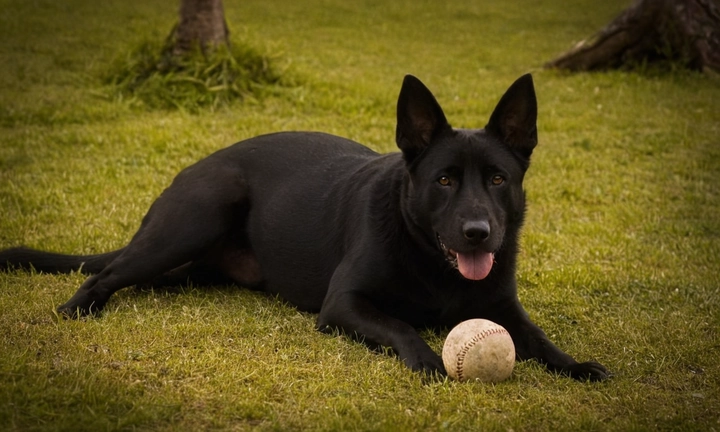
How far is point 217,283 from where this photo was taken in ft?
19.9

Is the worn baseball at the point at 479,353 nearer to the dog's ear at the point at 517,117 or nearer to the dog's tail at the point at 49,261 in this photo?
the dog's ear at the point at 517,117

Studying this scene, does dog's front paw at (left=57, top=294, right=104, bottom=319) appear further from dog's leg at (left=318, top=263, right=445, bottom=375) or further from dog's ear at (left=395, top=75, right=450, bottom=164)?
dog's ear at (left=395, top=75, right=450, bottom=164)

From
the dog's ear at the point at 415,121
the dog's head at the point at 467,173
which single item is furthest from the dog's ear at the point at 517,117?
the dog's ear at the point at 415,121

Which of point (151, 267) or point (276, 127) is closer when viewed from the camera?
point (151, 267)

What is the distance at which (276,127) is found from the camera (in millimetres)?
10375

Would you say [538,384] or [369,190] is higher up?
[369,190]

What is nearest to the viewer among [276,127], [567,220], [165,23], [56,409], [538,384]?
[56,409]

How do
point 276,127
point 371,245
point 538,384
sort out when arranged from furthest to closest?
point 276,127
point 371,245
point 538,384

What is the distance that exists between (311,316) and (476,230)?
4.69 feet

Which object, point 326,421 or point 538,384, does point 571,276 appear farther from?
point 326,421

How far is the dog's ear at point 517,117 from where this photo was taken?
4.93 meters

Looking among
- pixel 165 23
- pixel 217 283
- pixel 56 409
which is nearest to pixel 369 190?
pixel 217 283

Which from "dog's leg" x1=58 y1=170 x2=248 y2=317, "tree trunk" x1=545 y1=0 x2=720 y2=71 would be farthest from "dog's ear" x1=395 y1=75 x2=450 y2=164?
"tree trunk" x1=545 y1=0 x2=720 y2=71

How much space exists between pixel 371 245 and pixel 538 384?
1.27m
